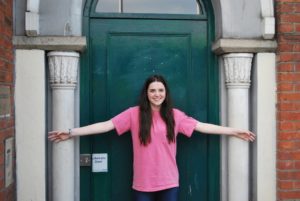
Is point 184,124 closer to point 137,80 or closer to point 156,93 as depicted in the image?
point 156,93

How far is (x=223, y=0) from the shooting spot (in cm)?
346

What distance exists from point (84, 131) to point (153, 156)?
621mm

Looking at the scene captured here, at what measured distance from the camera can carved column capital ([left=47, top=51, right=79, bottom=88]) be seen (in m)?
3.33

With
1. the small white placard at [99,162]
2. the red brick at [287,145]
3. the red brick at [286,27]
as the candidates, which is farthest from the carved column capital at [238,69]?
the small white placard at [99,162]

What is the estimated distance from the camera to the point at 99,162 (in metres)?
3.61

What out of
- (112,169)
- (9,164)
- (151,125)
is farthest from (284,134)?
(9,164)

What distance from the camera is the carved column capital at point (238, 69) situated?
3.48 m

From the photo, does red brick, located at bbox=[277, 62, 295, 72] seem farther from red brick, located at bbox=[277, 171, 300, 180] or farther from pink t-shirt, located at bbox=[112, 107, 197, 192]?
pink t-shirt, located at bbox=[112, 107, 197, 192]

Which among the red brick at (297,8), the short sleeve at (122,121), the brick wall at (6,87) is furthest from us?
the red brick at (297,8)

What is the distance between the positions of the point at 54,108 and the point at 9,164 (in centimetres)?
60

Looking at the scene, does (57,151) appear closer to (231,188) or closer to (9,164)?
(9,164)

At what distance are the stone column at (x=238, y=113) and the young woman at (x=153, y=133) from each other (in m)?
0.21

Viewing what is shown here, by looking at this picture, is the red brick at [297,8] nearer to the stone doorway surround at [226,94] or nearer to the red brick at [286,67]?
the stone doorway surround at [226,94]

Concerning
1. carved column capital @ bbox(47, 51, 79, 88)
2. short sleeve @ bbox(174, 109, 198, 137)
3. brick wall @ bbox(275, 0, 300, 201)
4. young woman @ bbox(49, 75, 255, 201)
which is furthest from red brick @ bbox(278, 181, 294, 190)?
carved column capital @ bbox(47, 51, 79, 88)
